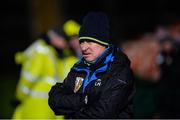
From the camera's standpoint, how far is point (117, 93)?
192 inches

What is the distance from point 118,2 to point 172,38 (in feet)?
25.3

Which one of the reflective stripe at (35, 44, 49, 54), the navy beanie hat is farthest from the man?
the reflective stripe at (35, 44, 49, 54)

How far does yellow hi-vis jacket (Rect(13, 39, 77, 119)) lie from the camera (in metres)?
7.30

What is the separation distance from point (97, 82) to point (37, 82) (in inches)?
100

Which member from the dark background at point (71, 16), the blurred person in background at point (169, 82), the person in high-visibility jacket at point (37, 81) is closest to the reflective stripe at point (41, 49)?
the person in high-visibility jacket at point (37, 81)

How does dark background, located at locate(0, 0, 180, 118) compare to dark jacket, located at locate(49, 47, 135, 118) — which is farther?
dark background, located at locate(0, 0, 180, 118)

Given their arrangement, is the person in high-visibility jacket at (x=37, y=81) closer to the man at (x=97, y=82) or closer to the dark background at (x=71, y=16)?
the man at (x=97, y=82)

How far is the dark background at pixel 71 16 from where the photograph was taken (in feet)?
48.4

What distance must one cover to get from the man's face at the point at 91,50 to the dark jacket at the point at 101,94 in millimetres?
57

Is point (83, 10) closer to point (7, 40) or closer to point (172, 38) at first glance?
point (7, 40)

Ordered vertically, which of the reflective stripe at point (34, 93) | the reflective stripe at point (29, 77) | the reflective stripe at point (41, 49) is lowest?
the reflective stripe at point (34, 93)

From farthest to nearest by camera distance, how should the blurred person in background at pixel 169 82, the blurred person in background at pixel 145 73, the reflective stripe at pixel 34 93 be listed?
the blurred person in background at pixel 145 73
the reflective stripe at pixel 34 93
the blurred person in background at pixel 169 82

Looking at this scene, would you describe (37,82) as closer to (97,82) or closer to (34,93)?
(34,93)

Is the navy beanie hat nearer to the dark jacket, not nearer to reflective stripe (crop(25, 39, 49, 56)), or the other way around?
the dark jacket
